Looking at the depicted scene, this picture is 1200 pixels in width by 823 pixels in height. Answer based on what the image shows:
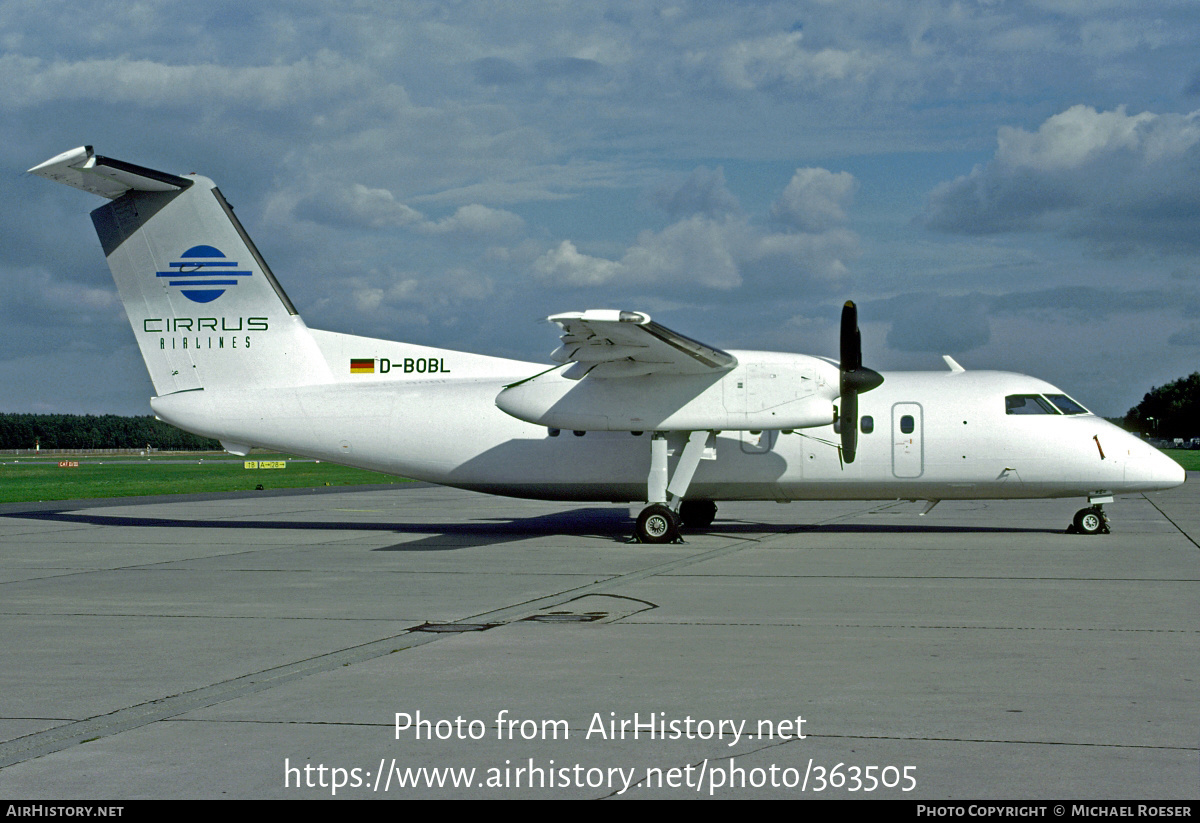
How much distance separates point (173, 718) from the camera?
6.92 metres

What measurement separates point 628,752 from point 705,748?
446 mm

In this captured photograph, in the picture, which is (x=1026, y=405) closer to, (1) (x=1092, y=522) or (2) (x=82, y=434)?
(1) (x=1092, y=522)

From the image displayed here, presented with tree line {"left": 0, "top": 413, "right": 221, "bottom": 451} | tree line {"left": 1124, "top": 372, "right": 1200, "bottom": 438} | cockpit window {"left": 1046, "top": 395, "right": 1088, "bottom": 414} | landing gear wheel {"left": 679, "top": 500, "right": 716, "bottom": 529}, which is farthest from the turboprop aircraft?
tree line {"left": 1124, "top": 372, "right": 1200, "bottom": 438}

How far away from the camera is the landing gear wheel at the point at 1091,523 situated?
20.5 meters

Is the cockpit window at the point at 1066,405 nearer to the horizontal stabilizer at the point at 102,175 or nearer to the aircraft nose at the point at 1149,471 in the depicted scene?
the aircraft nose at the point at 1149,471

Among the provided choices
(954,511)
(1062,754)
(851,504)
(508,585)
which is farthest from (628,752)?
(851,504)

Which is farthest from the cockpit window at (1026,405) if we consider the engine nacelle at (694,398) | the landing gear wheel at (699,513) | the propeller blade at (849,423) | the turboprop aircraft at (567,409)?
the landing gear wheel at (699,513)

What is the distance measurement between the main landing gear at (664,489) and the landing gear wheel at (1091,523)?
288 inches

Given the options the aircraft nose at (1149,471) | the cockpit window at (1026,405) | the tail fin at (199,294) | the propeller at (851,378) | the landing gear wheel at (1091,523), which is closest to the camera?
the propeller at (851,378)

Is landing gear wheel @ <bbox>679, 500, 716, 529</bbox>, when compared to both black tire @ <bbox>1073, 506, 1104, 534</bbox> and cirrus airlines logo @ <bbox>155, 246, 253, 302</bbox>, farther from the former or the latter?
cirrus airlines logo @ <bbox>155, 246, 253, 302</bbox>

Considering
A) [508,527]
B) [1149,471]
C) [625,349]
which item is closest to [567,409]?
[625,349]

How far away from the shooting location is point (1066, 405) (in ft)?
67.3

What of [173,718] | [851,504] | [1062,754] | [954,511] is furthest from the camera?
[851,504]

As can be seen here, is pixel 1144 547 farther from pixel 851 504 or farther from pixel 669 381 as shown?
pixel 851 504
